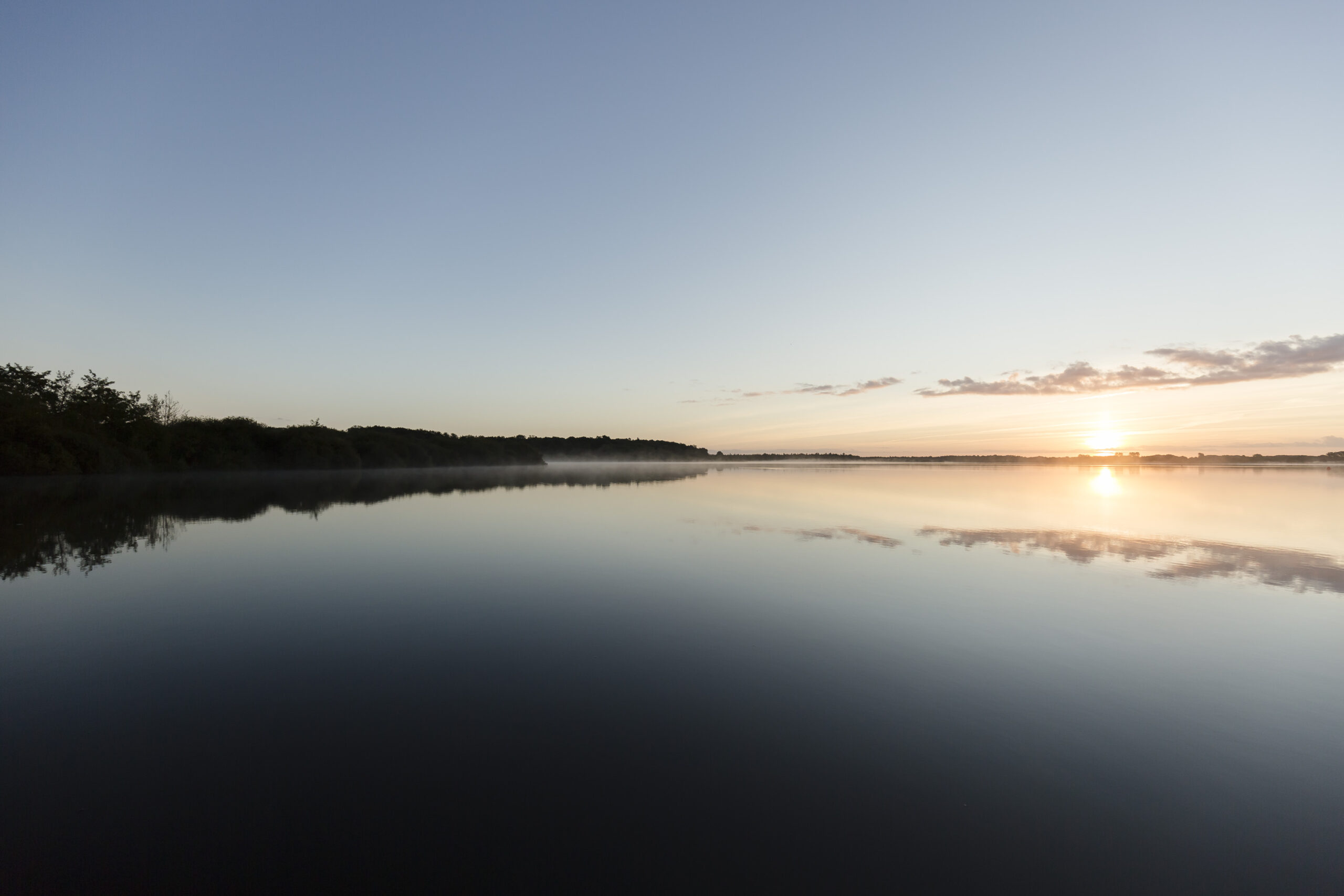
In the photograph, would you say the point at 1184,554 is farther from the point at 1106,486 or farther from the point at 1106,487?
the point at 1106,486

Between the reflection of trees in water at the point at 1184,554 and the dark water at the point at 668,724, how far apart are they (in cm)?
22

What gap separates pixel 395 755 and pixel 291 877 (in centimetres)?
139

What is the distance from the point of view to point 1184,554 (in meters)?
14.5

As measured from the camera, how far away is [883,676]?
22.3 feet

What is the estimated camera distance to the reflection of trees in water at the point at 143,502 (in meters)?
13.7

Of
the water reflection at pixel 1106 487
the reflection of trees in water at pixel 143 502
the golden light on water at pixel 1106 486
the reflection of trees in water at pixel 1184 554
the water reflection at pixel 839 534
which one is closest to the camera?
the reflection of trees in water at pixel 1184 554

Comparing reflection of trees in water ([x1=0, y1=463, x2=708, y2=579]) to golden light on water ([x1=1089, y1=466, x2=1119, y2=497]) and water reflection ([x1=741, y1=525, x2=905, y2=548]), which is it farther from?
golden light on water ([x1=1089, y1=466, x2=1119, y2=497])

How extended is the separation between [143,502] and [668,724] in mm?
31403

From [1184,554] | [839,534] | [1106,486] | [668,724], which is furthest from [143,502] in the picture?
[1106,486]

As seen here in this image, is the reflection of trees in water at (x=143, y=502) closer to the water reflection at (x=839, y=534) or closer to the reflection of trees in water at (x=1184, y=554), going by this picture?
the water reflection at (x=839, y=534)

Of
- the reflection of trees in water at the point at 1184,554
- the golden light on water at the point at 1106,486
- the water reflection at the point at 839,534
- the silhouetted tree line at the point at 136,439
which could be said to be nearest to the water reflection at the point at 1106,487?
the golden light on water at the point at 1106,486

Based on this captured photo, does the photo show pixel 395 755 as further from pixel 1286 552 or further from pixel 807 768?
pixel 1286 552

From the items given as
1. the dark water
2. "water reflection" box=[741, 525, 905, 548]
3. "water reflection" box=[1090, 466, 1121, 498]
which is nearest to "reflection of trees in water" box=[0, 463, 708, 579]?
the dark water

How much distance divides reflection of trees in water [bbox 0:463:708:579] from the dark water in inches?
23.9
